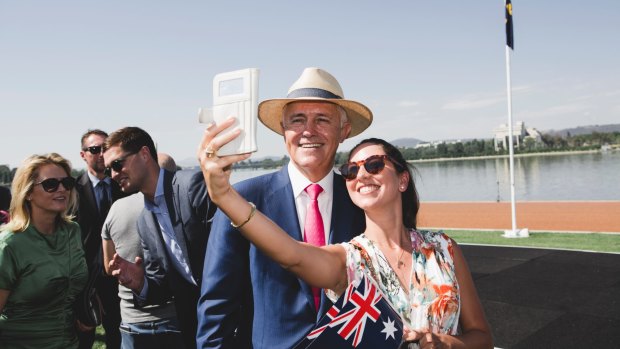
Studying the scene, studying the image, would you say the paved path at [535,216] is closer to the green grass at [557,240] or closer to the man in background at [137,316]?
the green grass at [557,240]

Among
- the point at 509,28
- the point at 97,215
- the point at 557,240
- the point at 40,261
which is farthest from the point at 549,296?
the point at 509,28

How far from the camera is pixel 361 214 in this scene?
95.8 inches

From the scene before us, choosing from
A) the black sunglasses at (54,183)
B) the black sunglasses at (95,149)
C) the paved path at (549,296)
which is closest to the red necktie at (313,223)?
the black sunglasses at (54,183)

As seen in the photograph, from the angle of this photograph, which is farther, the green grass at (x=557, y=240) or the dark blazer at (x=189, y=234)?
the green grass at (x=557, y=240)

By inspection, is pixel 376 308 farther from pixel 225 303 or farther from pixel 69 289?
pixel 69 289

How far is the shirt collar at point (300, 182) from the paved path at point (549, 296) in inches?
162

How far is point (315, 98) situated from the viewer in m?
2.30

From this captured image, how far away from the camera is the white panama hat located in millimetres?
2377

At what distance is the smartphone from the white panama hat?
949 millimetres

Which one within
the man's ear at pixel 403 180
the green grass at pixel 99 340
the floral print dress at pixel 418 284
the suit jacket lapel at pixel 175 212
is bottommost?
the green grass at pixel 99 340

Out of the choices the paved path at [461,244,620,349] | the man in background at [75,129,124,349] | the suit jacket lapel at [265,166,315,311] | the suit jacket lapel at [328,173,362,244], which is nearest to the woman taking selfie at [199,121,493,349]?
the suit jacket lapel at [328,173,362,244]

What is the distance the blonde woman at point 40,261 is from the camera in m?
2.87

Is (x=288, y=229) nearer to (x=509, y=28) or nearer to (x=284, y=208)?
(x=284, y=208)

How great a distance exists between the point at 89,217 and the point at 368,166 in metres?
3.63
